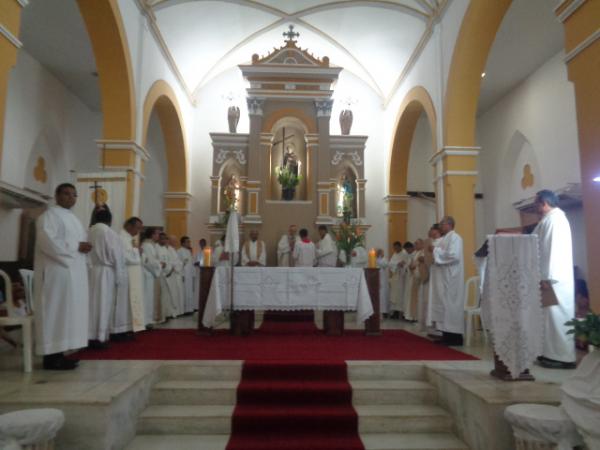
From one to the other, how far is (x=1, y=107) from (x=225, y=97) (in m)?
9.65

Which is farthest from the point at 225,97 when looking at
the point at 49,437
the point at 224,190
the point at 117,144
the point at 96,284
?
the point at 49,437

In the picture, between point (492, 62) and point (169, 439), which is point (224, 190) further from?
point (169, 439)

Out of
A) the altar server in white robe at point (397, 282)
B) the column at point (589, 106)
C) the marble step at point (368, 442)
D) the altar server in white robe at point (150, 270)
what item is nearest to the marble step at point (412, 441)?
the marble step at point (368, 442)

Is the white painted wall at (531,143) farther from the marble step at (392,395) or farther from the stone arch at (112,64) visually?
the stone arch at (112,64)

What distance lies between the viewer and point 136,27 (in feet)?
28.3

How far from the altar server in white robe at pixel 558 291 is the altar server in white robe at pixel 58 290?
13.4 ft

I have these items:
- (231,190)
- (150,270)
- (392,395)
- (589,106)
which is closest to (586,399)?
(392,395)

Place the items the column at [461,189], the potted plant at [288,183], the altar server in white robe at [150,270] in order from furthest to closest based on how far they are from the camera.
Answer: the potted plant at [288,183]
the column at [461,189]
the altar server in white robe at [150,270]

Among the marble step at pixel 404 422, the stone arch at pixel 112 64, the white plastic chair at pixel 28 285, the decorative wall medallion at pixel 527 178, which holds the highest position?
→ the stone arch at pixel 112 64

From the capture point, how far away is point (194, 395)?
403cm

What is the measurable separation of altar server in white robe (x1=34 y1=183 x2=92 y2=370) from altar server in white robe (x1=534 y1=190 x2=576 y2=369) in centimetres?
408

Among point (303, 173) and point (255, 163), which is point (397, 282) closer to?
point (303, 173)

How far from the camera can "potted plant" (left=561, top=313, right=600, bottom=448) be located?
2.68 meters

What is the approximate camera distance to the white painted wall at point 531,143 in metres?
9.92
